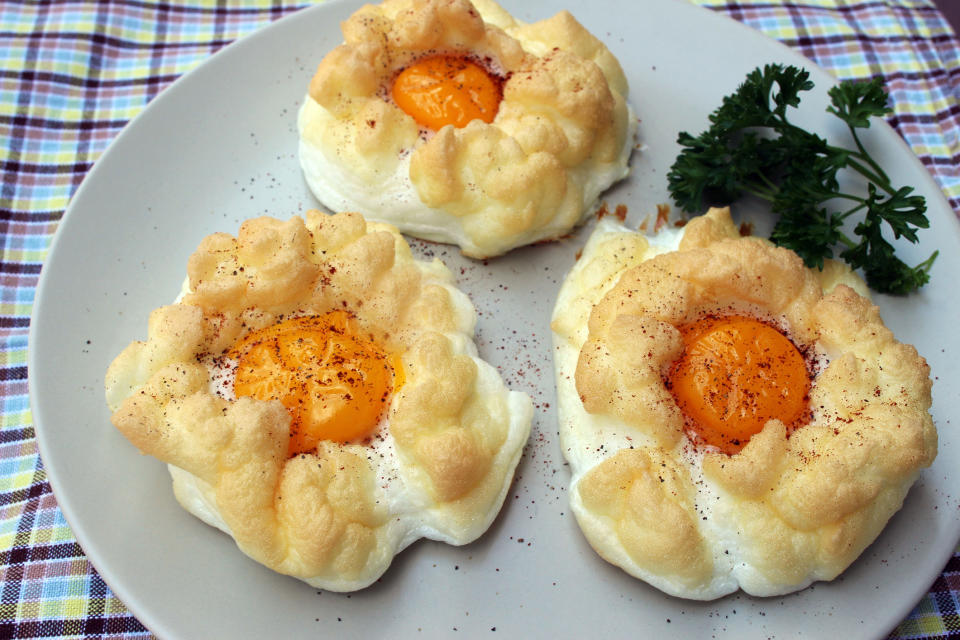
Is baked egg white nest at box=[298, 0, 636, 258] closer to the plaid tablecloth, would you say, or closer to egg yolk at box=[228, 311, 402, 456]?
egg yolk at box=[228, 311, 402, 456]

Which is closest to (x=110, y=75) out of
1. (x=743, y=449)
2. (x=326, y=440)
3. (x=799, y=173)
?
(x=326, y=440)

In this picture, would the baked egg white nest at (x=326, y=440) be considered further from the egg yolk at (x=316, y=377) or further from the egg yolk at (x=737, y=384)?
the egg yolk at (x=737, y=384)

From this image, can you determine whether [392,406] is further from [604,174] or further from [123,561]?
[604,174]

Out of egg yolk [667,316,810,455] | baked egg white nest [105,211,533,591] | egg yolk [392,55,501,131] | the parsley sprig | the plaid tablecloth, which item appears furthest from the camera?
the plaid tablecloth

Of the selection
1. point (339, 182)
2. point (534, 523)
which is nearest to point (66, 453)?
point (339, 182)

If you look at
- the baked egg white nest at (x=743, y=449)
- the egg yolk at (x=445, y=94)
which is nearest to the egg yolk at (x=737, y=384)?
the baked egg white nest at (x=743, y=449)

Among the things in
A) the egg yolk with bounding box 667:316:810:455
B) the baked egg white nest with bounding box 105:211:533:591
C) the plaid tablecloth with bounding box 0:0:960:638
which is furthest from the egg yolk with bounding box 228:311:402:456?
the plaid tablecloth with bounding box 0:0:960:638
